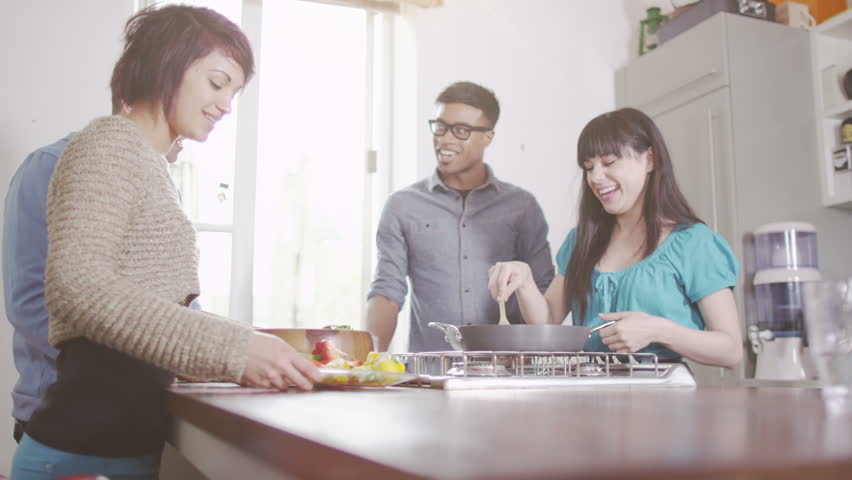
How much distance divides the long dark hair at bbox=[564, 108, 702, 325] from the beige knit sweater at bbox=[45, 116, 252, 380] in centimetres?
96

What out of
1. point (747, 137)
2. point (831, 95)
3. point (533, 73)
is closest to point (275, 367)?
point (747, 137)

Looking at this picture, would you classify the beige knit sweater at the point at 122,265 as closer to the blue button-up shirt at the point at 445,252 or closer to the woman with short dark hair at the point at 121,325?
the woman with short dark hair at the point at 121,325

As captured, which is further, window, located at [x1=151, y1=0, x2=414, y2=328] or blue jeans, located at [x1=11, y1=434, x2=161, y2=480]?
window, located at [x1=151, y1=0, x2=414, y2=328]

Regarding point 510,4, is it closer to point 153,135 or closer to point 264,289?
point 264,289

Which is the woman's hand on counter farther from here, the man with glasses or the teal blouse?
the man with glasses

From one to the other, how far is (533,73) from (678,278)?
166 cm

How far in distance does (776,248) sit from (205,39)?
6.94ft

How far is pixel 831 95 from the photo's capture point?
2.62 metres

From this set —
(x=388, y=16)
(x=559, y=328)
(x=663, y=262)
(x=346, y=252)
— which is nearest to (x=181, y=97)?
(x=559, y=328)

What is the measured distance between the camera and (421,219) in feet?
8.02

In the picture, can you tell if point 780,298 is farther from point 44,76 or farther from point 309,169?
point 44,76

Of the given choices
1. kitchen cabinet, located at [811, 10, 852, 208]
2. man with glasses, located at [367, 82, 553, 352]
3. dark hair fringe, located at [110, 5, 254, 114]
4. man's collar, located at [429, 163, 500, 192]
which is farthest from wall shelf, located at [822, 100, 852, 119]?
dark hair fringe, located at [110, 5, 254, 114]

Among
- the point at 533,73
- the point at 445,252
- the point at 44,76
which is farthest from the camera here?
A: the point at 533,73

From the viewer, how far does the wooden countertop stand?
243mm
